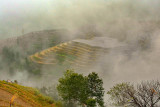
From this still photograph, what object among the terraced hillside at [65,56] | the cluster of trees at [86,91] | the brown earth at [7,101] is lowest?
the brown earth at [7,101]

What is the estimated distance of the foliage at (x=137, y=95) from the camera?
23.1m

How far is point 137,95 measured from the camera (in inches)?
985

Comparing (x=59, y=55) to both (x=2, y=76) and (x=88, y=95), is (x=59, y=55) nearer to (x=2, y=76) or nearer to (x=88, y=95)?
(x=88, y=95)

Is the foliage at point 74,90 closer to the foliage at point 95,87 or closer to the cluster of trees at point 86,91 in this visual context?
the cluster of trees at point 86,91

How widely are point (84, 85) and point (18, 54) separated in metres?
78.8

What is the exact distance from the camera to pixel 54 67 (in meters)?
47.5

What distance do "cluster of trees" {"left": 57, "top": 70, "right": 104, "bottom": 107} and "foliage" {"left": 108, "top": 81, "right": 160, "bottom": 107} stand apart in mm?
3011

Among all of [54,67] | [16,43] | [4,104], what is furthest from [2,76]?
[4,104]

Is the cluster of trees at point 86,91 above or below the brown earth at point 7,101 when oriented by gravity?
above

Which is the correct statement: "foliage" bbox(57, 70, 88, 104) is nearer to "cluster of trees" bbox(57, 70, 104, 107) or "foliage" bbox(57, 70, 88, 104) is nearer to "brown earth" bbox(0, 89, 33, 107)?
"cluster of trees" bbox(57, 70, 104, 107)

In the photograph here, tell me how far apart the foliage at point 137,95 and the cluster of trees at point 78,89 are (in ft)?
9.88

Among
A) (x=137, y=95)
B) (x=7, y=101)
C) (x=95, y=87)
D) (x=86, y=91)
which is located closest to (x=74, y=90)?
(x=86, y=91)

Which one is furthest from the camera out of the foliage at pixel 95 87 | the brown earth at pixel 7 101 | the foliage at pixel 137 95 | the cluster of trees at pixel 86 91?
the foliage at pixel 95 87

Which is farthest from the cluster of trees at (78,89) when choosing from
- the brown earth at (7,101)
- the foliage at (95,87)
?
the brown earth at (7,101)
